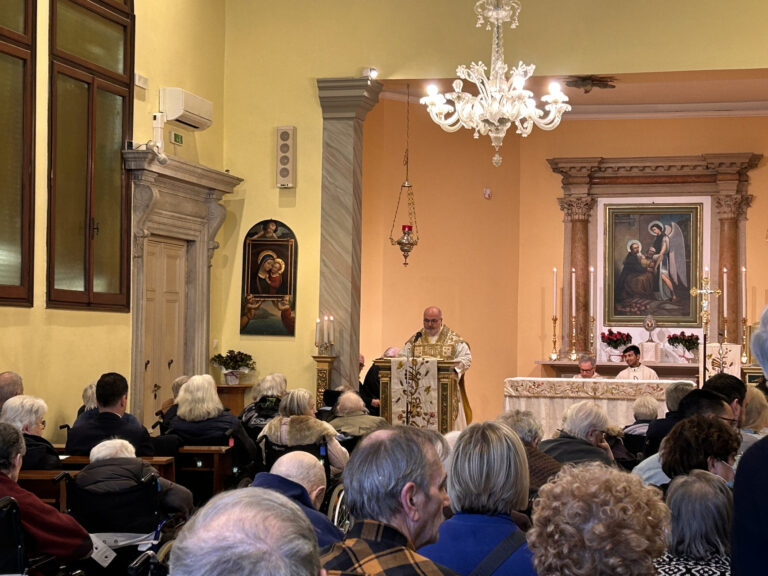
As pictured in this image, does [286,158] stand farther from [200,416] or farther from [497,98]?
[200,416]

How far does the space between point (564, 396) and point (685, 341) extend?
158 inches

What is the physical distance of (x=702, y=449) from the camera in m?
4.11

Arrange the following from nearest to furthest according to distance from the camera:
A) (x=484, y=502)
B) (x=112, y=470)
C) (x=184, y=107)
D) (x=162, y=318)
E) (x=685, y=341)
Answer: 1. (x=484, y=502)
2. (x=112, y=470)
3. (x=184, y=107)
4. (x=162, y=318)
5. (x=685, y=341)

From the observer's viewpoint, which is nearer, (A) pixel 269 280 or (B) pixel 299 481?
(B) pixel 299 481

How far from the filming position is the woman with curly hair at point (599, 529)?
2.41m

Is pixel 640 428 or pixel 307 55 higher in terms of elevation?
pixel 307 55

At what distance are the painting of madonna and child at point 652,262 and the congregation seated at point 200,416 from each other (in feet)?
28.0

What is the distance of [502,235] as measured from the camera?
1468 cm

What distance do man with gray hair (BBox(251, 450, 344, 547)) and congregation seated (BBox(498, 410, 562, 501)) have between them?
37.2 inches

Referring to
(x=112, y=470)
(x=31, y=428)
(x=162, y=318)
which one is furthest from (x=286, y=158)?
(x=112, y=470)

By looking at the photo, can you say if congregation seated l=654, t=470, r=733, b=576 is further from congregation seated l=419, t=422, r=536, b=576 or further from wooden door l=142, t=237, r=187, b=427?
wooden door l=142, t=237, r=187, b=427

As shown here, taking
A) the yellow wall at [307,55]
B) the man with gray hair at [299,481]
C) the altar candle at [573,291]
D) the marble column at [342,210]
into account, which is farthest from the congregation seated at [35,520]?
the altar candle at [573,291]

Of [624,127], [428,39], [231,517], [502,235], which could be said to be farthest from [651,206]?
[231,517]

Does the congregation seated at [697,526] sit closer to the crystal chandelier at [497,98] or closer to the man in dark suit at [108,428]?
the man in dark suit at [108,428]
